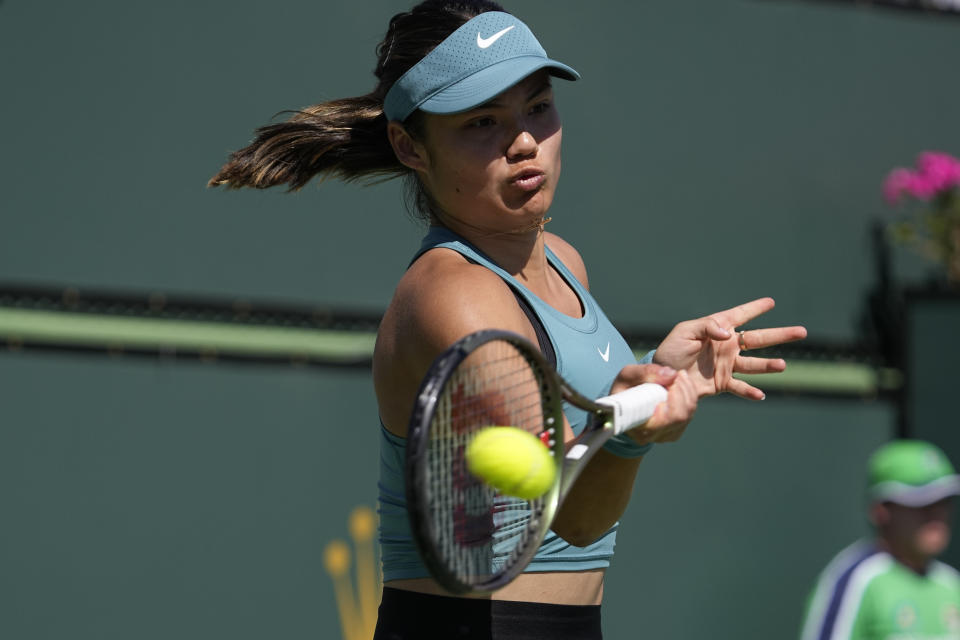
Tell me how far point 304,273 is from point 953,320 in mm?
2700

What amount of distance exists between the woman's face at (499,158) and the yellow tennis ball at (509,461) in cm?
50

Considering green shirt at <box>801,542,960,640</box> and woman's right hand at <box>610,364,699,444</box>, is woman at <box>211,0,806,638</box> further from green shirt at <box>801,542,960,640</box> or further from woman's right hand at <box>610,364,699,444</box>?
green shirt at <box>801,542,960,640</box>

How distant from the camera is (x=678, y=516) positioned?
207 inches

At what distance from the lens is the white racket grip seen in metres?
1.86

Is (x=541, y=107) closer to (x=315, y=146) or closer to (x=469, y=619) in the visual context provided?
(x=315, y=146)

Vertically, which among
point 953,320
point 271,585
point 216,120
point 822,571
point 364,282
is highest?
point 216,120

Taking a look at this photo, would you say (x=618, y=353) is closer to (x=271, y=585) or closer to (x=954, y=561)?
(x=271, y=585)

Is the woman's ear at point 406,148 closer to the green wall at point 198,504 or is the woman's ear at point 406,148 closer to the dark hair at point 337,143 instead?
the dark hair at point 337,143

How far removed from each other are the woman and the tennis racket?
0.08 m

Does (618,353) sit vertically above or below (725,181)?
above

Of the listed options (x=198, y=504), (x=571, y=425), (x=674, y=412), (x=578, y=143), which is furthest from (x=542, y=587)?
(x=578, y=143)

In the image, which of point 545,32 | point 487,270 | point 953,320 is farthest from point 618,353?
point 953,320

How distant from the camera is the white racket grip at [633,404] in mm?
1864

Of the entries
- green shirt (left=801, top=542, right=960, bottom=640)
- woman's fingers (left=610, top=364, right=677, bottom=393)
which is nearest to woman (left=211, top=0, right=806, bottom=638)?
woman's fingers (left=610, top=364, right=677, bottom=393)
